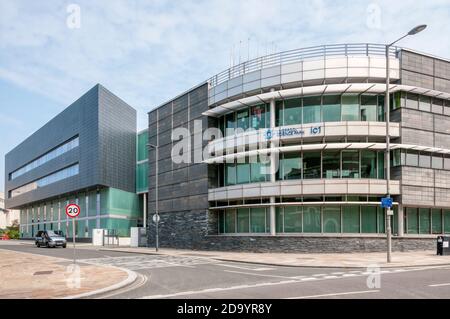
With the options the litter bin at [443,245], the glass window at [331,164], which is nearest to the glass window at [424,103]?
the glass window at [331,164]

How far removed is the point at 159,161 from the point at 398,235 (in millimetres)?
25486

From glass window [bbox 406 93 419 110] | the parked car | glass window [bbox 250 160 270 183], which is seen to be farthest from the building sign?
the parked car

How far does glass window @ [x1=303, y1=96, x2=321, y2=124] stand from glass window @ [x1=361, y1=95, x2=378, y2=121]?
3101mm

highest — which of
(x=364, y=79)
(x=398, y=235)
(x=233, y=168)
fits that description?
(x=364, y=79)

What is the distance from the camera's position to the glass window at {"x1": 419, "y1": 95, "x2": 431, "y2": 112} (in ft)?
113

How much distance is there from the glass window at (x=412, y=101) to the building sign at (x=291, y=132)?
258 inches

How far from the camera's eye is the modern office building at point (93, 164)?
6475 cm

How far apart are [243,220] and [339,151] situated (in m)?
9.69

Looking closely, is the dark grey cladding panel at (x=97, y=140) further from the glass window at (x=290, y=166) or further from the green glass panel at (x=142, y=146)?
the glass window at (x=290, y=166)

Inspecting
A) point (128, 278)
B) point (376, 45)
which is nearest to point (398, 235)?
point (376, 45)

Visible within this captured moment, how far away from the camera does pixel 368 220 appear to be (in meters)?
33.4

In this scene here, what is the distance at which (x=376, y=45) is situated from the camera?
1318 inches

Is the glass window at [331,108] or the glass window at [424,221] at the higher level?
the glass window at [331,108]
